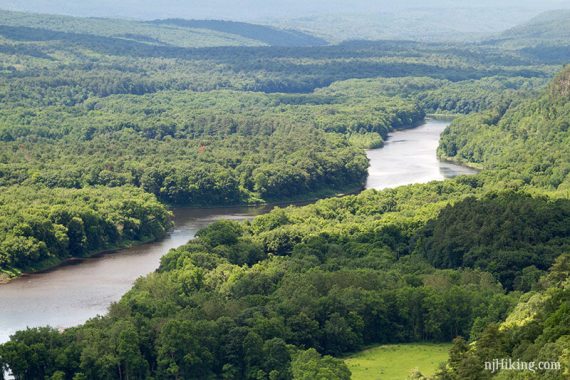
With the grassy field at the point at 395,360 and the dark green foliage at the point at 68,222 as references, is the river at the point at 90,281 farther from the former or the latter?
the grassy field at the point at 395,360

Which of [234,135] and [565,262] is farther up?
[565,262]

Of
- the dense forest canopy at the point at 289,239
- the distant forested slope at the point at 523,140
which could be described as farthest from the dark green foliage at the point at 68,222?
the distant forested slope at the point at 523,140

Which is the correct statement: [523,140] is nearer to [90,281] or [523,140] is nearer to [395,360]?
[90,281]

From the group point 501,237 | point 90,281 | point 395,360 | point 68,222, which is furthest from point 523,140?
point 395,360

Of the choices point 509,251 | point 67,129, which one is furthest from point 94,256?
point 67,129

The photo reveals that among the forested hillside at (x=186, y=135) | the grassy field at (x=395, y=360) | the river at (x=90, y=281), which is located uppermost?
the grassy field at (x=395, y=360)

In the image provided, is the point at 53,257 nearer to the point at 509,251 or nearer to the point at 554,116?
the point at 509,251

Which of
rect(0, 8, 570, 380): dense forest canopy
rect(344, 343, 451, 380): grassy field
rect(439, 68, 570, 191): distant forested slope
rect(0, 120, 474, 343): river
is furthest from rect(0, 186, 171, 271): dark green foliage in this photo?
rect(344, 343, 451, 380): grassy field
